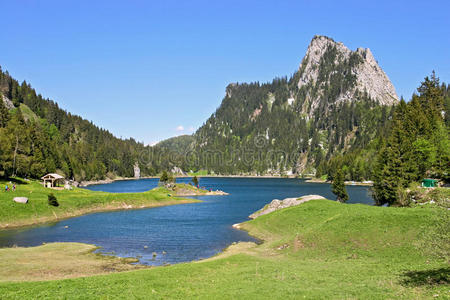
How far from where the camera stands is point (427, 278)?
24609mm

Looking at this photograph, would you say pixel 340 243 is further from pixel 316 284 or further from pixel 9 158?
pixel 9 158

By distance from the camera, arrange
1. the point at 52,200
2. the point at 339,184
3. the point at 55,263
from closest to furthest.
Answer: the point at 55,263, the point at 52,200, the point at 339,184

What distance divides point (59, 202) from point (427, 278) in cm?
8941

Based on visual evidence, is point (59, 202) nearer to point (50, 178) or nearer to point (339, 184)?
point (50, 178)

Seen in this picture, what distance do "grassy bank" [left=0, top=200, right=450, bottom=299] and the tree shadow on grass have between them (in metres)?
0.06

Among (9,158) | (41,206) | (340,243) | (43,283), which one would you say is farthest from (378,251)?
(9,158)

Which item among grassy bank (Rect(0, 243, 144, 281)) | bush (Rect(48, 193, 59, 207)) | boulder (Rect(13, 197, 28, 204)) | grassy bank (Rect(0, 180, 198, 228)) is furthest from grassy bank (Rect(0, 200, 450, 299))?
bush (Rect(48, 193, 59, 207))

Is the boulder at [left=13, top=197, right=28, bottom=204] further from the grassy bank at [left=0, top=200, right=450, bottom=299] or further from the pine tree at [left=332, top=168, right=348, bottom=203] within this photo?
the pine tree at [left=332, top=168, right=348, bottom=203]

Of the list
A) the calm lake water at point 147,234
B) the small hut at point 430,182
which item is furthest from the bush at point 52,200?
the small hut at point 430,182

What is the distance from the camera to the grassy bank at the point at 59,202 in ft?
250

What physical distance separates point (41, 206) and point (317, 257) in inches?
2788

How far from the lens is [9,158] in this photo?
346ft

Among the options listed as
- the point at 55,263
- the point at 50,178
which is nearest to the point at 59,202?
the point at 50,178

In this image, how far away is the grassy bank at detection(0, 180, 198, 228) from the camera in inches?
3002
